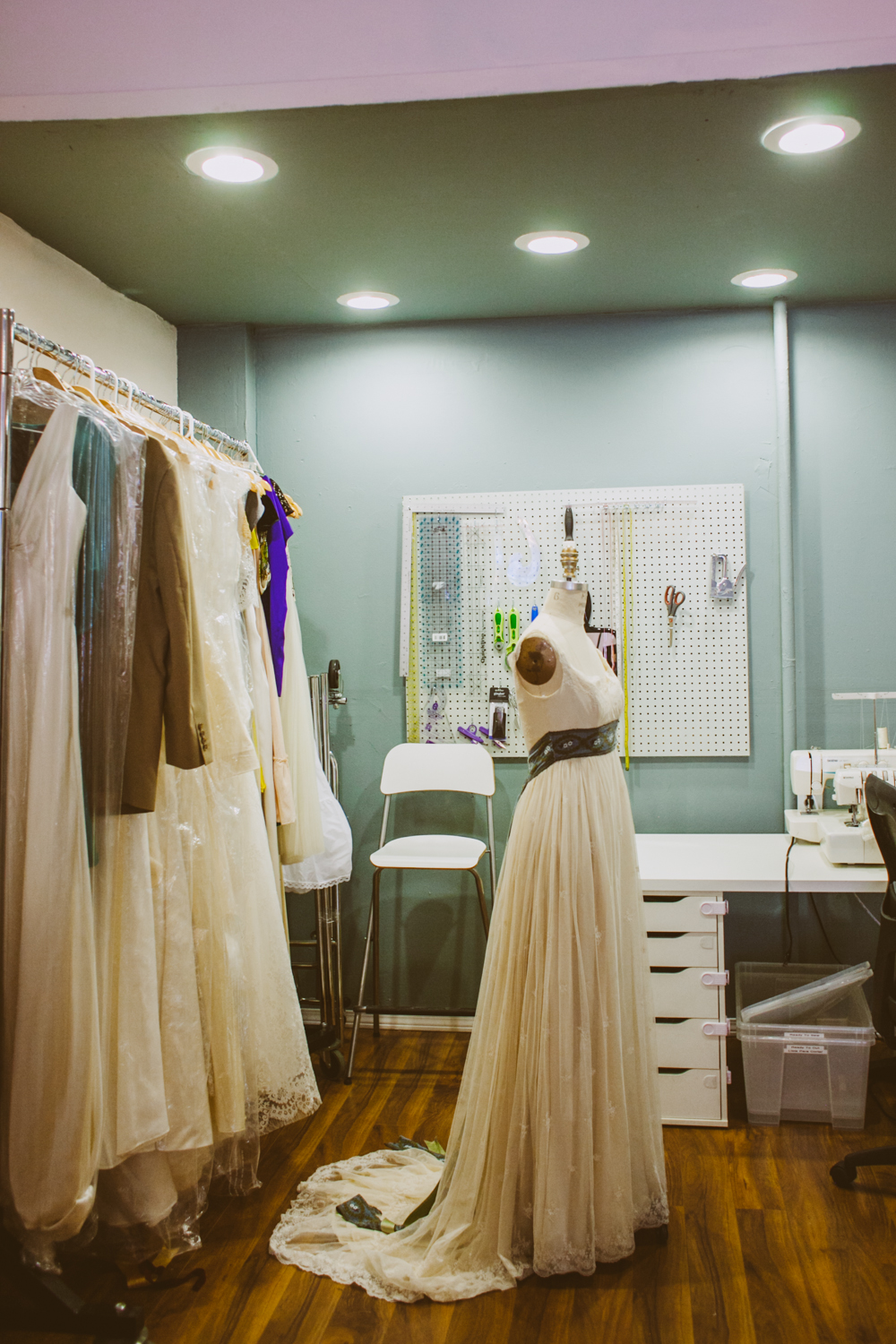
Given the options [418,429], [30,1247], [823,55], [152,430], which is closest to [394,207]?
[152,430]

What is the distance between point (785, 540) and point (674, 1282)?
2438 mm

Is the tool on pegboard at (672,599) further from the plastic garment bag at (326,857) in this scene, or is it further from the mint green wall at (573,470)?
the plastic garment bag at (326,857)

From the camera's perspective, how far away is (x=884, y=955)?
9.07 ft

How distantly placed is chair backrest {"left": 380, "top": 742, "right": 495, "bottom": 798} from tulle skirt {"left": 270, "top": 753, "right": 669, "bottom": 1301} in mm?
1338

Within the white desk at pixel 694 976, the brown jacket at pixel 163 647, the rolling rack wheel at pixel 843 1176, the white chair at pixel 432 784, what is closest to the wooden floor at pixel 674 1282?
the rolling rack wheel at pixel 843 1176

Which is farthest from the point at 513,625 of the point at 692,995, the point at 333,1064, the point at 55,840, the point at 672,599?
the point at 55,840

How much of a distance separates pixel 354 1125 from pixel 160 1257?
835 mm

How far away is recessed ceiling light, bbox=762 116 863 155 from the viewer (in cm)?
229

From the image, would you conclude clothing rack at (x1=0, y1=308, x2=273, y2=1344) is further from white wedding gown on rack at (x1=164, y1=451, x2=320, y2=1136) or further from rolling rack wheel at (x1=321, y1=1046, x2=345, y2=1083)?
rolling rack wheel at (x1=321, y1=1046, x2=345, y2=1083)

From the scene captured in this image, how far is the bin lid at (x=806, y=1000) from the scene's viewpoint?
3080 mm

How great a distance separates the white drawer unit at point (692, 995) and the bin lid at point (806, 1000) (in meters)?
0.17

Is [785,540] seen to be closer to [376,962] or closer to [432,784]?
[432,784]

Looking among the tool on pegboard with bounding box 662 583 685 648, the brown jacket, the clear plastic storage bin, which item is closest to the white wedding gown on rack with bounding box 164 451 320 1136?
the brown jacket

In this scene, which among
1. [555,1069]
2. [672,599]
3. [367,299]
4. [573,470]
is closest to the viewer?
[555,1069]
